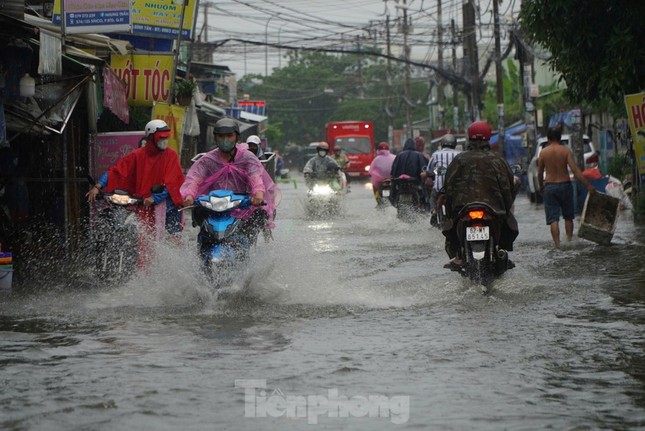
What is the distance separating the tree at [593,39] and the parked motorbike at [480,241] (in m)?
7.71

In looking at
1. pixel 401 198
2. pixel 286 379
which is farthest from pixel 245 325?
pixel 401 198

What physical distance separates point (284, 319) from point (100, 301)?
213 centimetres

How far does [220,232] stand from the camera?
9703 millimetres

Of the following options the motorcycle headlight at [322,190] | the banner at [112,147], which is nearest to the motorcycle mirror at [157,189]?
the banner at [112,147]

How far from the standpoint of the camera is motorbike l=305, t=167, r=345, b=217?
85.4 ft

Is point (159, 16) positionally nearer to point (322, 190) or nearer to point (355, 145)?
point (322, 190)

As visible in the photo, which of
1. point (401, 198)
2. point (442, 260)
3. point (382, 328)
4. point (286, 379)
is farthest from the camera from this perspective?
point (401, 198)

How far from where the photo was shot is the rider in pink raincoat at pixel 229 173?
1047 centimetres

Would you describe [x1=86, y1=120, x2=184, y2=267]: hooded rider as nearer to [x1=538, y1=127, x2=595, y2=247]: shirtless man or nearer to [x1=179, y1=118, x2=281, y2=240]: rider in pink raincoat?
[x1=179, y1=118, x2=281, y2=240]: rider in pink raincoat

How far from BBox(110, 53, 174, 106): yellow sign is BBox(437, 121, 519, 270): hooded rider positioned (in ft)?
27.0

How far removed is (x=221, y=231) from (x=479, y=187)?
2.31m

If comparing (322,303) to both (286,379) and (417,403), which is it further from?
(417,403)

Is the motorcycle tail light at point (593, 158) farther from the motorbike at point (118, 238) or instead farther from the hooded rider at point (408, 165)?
the motorbike at point (118, 238)

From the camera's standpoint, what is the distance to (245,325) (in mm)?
8617
